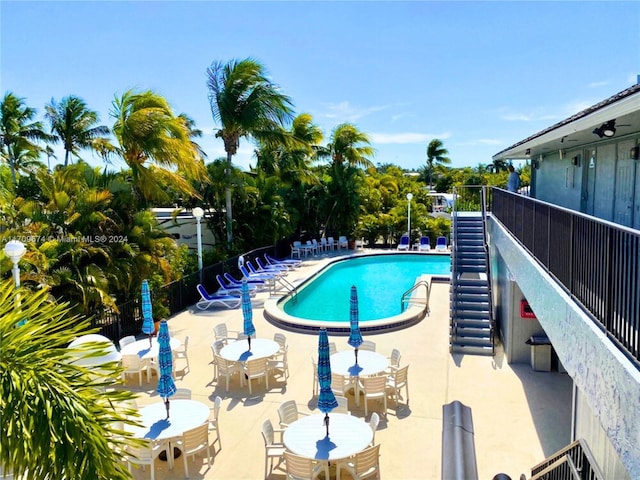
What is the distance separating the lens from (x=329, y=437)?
7348mm

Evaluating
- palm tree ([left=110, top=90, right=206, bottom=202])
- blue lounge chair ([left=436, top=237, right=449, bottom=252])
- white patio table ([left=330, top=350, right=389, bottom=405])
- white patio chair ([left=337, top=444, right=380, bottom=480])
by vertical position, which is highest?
palm tree ([left=110, top=90, right=206, bottom=202])

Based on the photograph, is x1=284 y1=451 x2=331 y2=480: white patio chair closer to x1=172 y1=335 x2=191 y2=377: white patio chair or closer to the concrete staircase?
x1=172 y1=335 x2=191 y2=377: white patio chair

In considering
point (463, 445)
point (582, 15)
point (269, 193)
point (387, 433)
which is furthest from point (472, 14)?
point (269, 193)

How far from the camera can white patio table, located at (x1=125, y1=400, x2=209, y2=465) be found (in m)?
7.52

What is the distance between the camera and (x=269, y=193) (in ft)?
80.2

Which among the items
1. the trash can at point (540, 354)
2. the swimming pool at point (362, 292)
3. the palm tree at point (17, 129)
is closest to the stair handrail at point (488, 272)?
the trash can at point (540, 354)

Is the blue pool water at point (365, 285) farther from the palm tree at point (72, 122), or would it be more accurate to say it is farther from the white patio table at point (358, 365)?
the palm tree at point (72, 122)

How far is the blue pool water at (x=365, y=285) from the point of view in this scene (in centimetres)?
1841

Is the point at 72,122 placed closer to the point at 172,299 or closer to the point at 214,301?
the point at 172,299

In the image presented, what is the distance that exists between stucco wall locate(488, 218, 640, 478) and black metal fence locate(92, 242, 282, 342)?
9662mm

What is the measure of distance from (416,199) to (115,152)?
22.4 meters

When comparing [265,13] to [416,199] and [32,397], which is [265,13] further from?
[416,199]

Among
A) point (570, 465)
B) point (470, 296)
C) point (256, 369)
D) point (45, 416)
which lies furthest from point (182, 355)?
point (45, 416)

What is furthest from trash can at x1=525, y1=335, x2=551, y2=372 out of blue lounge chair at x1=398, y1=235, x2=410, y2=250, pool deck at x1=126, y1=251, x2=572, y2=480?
blue lounge chair at x1=398, y1=235, x2=410, y2=250
